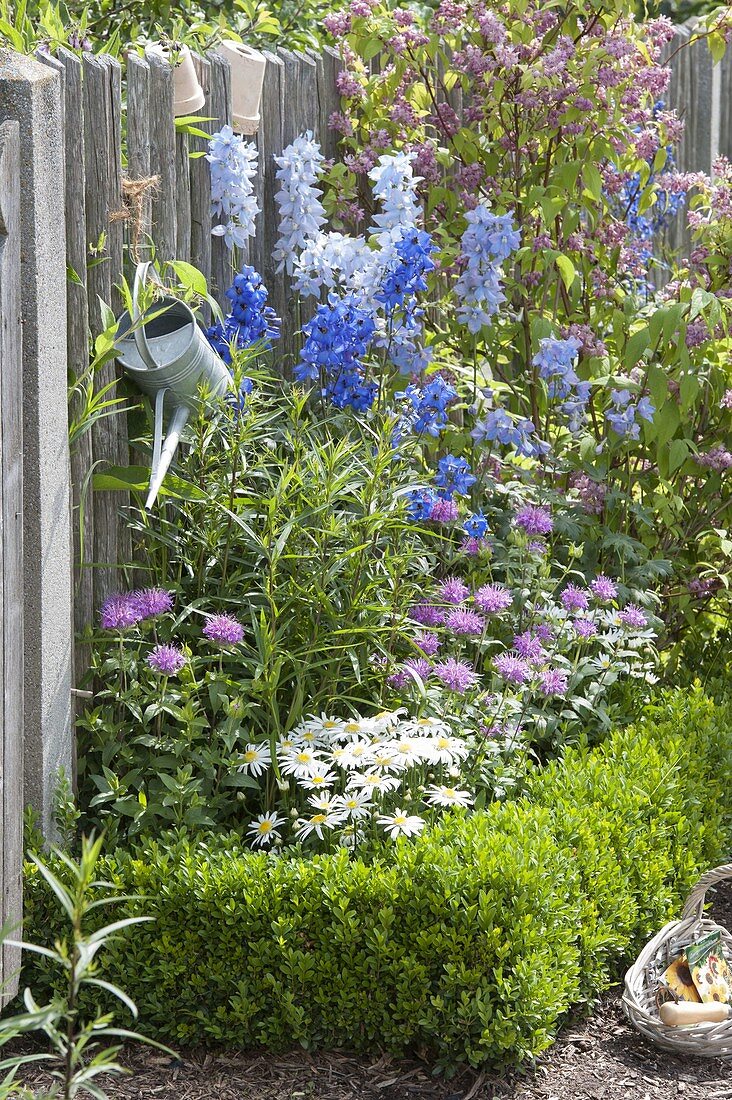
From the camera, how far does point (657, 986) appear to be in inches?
114

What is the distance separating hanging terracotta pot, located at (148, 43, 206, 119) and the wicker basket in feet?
7.93

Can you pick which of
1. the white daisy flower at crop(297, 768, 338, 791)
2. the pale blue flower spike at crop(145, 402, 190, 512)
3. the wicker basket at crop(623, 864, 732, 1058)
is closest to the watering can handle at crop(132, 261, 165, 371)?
the pale blue flower spike at crop(145, 402, 190, 512)

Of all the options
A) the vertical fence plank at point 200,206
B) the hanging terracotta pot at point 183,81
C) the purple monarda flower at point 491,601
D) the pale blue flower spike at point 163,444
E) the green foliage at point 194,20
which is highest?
the green foliage at point 194,20

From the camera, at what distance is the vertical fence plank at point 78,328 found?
2885 mm

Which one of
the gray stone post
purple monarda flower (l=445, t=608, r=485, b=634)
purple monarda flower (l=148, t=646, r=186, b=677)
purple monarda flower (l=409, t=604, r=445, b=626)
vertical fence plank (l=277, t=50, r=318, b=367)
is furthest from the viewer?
vertical fence plank (l=277, t=50, r=318, b=367)

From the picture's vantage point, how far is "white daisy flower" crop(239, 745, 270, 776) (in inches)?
115

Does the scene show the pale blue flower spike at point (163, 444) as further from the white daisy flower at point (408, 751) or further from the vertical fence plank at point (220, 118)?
the white daisy flower at point (408, 751)

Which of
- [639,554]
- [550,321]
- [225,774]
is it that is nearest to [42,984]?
[225,774]

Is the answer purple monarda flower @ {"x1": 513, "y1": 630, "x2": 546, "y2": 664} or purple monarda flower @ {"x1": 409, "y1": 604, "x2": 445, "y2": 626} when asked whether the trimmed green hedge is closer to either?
purple monarda flower @ {"x1": 513, "y1": 630, "x2": 546, "y2": 664}

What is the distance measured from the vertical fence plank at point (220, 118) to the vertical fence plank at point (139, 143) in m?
0.38

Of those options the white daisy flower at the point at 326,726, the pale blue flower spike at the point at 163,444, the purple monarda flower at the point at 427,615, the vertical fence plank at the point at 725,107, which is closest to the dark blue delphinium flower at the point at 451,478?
the purple monarda flower at the point at 427,615

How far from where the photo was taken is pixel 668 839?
10.4ft

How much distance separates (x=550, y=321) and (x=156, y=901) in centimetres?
240

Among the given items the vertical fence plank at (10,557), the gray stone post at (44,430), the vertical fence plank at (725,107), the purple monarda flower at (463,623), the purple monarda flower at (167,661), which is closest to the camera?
the vertical fence plank at (10,557)
